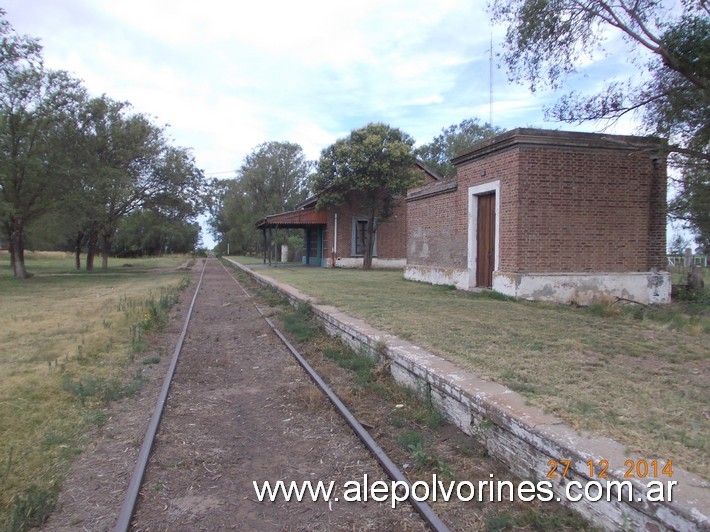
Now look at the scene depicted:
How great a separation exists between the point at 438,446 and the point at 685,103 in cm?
847

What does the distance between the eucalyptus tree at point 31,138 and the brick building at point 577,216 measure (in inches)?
733

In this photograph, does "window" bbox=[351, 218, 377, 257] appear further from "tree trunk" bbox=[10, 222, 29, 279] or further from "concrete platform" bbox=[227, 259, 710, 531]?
"concrete platform" bbox=[227, 259, 710, 531]

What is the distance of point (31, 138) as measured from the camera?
21.2 m

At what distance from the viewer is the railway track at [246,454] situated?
9.91ft

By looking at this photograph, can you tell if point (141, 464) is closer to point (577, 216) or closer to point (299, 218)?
point (577, 216)

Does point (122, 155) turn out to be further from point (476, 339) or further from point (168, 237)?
point (168, 237)

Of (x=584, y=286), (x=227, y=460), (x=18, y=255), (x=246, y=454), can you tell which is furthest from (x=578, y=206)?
(x=18, y=255)

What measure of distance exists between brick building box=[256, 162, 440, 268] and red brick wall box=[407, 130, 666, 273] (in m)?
16.8

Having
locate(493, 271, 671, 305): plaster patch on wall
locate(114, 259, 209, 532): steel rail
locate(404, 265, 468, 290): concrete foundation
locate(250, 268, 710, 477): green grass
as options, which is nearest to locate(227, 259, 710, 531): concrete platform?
locate(250, 268, 710, 477): green grass

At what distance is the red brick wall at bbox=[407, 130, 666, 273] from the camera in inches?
418

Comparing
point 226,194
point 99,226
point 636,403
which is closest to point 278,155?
point 226,194

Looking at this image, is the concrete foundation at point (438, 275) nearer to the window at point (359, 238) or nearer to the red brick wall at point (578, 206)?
the red brick wall at point (578, 206)

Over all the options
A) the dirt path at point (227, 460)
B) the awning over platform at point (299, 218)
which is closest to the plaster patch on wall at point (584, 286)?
the dirt path at point (227, 460)

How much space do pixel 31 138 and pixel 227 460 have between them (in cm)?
2276
